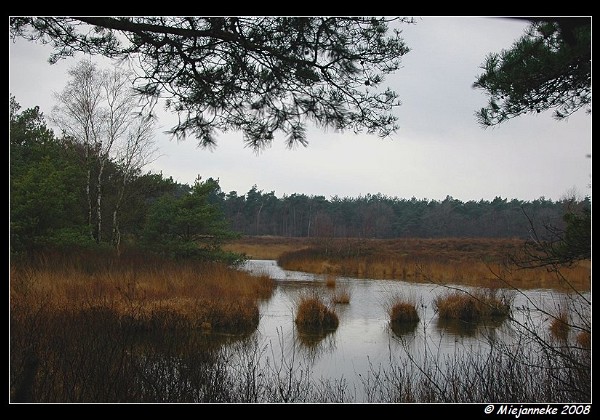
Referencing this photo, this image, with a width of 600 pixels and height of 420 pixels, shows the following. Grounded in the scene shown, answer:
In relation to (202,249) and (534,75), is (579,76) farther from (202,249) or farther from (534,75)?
(202,249)

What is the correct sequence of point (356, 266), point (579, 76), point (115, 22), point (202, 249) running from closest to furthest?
point (115, 22), point (579, 76), point (202, 249), point (356, 266)

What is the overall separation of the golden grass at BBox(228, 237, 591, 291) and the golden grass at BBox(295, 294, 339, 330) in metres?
1.94

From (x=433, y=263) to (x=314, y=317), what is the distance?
1192cm

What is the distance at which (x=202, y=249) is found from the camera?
633 inches

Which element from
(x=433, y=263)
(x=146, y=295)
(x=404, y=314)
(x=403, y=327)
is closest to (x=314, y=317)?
(x=403, y=327)

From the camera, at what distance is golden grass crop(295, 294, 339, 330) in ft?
31.0

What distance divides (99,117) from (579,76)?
1610 cm

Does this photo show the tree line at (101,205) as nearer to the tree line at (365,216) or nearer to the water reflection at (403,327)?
the water reflection at (403,327)

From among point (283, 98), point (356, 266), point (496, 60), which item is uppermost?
point (496, 60)

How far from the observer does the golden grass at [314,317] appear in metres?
9.45

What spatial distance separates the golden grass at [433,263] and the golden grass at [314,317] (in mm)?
1945

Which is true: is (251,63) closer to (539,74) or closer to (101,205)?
(539,74)
